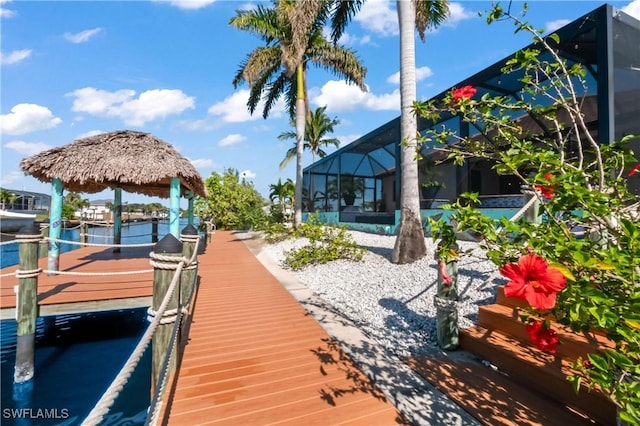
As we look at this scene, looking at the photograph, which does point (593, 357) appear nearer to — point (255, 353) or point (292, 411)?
point (292, 411)

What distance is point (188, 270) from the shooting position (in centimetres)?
434

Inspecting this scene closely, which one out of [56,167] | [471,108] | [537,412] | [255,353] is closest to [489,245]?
[471,108]

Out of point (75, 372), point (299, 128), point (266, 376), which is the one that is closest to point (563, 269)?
point (266, 376)

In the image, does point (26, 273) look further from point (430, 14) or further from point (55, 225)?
point (430, 14)

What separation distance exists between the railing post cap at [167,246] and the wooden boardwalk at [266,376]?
1.26 metres

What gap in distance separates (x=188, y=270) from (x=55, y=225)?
485cm

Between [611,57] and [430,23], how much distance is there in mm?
4741

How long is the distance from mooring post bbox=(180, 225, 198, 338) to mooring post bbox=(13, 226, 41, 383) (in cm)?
198

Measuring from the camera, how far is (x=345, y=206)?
64.3ft

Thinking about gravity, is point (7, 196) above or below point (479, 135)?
below

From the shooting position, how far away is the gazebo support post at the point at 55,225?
259 inches
